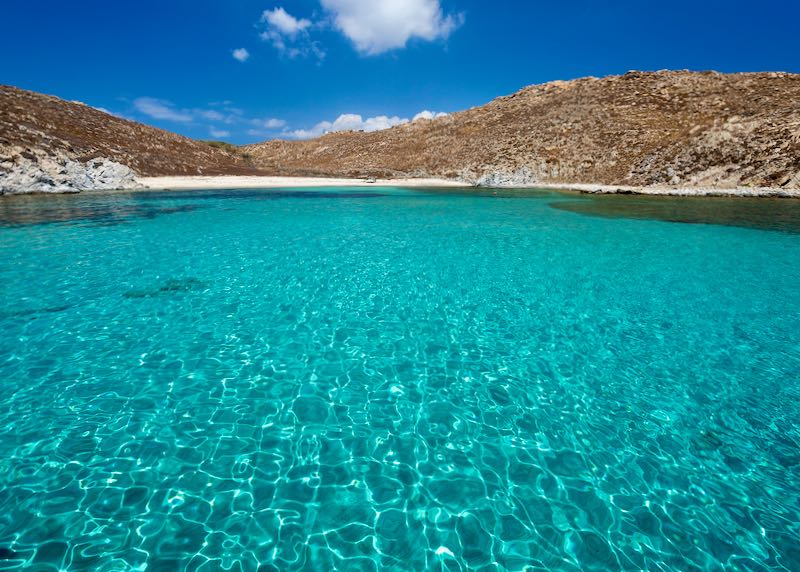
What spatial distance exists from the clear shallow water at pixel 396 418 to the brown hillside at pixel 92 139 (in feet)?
136

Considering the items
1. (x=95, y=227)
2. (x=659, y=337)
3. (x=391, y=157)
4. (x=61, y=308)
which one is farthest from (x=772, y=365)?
(x=391, y=157)

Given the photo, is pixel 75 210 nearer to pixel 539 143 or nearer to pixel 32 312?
pixel 32 312

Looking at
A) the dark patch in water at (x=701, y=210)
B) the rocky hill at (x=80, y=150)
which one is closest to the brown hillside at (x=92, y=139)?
the rocky hill at (x=80, y=150)

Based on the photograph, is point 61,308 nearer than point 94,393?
No

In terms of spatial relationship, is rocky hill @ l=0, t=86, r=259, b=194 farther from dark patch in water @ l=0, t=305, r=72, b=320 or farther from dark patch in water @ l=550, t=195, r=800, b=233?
dark patch in water @ l=550, t=195, r=800, b=233

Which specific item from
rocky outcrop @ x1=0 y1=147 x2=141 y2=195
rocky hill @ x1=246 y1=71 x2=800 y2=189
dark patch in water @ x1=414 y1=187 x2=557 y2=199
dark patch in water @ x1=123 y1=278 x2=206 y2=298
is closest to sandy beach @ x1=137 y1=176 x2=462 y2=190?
rocky outcrop @ x1=0 y1=147 x2=141 y2=195

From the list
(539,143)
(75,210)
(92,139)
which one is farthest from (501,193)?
(92,139)

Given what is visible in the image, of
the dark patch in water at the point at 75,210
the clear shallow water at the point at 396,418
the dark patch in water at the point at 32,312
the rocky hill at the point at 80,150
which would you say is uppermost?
the rocky hill at the point at 80,150

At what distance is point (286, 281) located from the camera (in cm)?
1291

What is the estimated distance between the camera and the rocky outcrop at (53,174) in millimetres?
35562

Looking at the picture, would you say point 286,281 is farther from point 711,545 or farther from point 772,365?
point 772,365

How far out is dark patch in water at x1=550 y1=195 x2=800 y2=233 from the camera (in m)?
24.4

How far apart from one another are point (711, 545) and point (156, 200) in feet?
134

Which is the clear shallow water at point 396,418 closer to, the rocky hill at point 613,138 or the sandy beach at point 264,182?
the rocky hill at point 613,138
